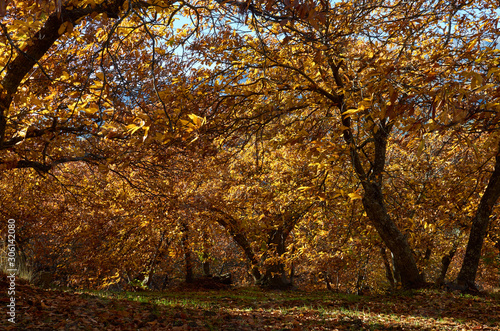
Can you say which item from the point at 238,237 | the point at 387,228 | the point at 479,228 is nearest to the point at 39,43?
the point at 387,228

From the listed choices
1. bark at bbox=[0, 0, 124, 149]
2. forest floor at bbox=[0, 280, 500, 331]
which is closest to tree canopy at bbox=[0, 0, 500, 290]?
bark at bbox=[0, 0, 124, 149]

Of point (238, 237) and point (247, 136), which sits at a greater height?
point (247, 136)

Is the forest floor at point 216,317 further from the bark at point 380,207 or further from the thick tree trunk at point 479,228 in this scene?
the thick tree trunk at point 479,228

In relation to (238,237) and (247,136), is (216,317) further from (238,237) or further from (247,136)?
(238,237)

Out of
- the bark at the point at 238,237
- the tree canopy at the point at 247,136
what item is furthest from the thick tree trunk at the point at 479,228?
the bark at the point at 238,237

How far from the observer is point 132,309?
5090 millimetres

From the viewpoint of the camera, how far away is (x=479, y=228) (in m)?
7.73

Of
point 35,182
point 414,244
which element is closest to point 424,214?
point 414,244

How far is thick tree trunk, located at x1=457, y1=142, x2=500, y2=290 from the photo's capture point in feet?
24.7

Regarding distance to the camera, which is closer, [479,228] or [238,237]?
[479,228]

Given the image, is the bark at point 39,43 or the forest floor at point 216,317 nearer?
the bark at point 39,43

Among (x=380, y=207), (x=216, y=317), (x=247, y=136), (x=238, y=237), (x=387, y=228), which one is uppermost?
(x=247, y=136)

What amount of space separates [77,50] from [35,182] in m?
5.05

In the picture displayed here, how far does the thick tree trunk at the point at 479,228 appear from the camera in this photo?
7.52m
